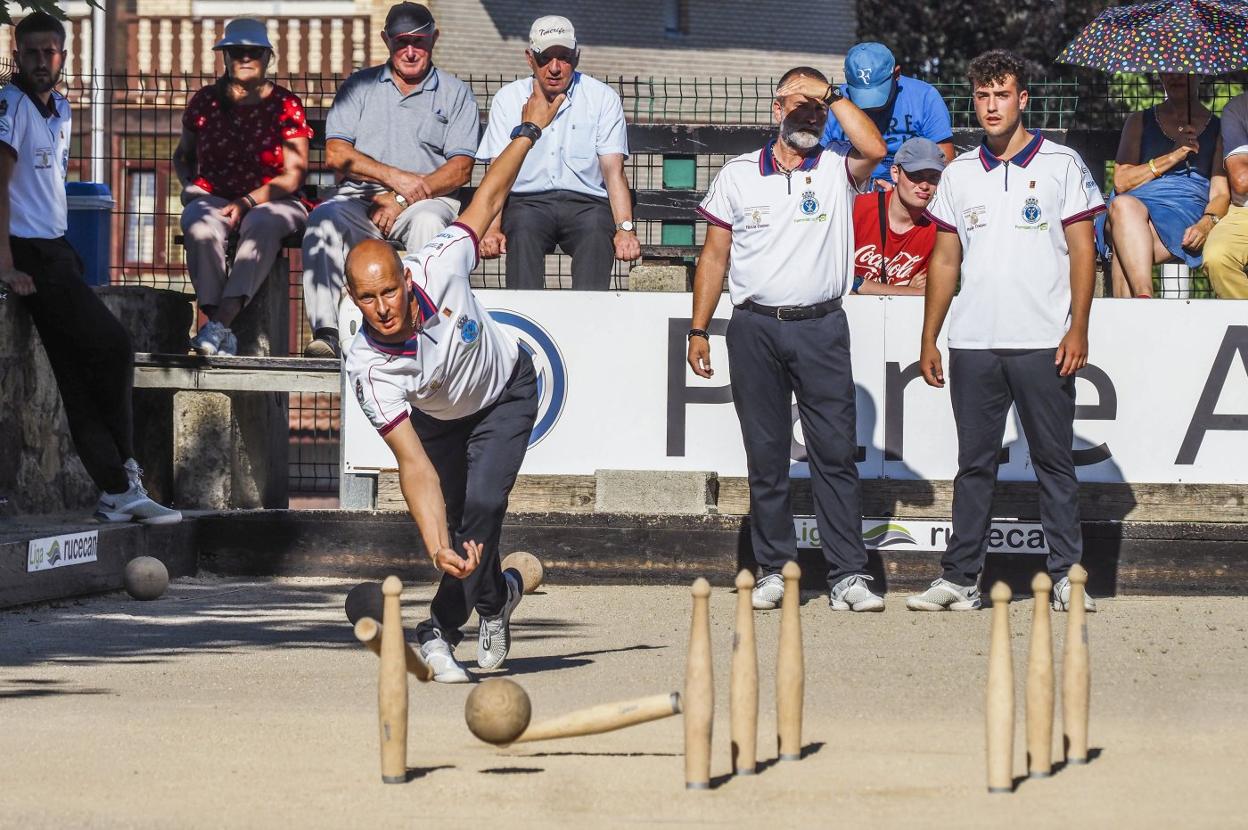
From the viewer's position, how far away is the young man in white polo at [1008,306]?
8781 mm

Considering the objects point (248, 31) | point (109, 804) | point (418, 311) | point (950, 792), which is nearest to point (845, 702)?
point (950, 792)

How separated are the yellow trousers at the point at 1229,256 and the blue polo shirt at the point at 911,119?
1653 mm

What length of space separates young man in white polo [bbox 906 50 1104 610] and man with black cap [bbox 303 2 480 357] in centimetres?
343

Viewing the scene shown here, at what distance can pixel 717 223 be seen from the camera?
30.2 ft

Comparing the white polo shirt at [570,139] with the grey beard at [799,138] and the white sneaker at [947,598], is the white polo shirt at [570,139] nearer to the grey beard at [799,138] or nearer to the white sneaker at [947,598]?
the grey beard at [799,138]

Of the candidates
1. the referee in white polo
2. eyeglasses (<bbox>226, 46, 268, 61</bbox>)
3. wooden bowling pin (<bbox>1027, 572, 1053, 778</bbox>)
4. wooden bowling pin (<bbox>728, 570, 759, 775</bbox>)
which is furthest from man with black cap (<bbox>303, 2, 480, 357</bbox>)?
wooden bowling pin (<bbox>1027, 572, 1053, 778</bbox>)

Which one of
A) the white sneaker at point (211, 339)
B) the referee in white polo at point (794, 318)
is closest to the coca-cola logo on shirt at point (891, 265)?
the referee in white polo at point (794, 318)

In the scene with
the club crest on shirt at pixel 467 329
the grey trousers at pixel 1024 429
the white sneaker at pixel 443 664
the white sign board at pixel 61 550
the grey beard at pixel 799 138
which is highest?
the grey beard at pixel 799 138

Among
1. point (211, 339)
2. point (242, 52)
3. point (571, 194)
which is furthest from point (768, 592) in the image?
point (242, 52)

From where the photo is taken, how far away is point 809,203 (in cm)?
891

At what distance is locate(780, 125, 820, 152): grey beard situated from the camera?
8892 mm

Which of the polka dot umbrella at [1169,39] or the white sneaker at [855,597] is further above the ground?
the polka dot umbrella at [1169,39]

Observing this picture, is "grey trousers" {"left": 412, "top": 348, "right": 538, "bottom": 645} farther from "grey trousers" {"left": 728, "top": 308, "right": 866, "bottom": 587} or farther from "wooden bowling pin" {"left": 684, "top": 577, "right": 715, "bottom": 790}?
"wooden bowling pin" {"left": 684, "top": 577, "right": 715, "bottom": 790}

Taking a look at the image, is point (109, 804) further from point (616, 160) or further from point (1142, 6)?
point (1142, 6)
